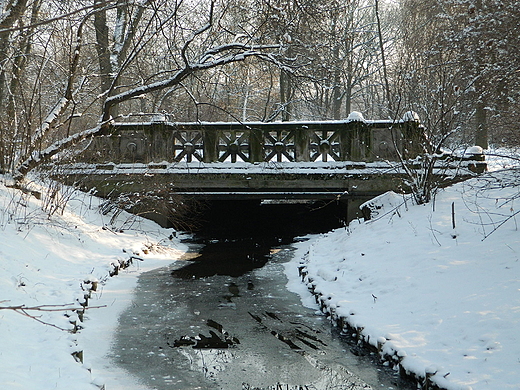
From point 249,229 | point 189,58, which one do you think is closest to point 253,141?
point 189,58

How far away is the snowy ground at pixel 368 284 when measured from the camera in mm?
5059

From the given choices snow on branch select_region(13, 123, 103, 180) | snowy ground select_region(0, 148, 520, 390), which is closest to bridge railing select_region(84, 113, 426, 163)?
snowy ground select_region(0, 148, 520, 390)

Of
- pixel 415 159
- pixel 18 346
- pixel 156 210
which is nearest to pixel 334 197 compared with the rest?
pixel 415 159

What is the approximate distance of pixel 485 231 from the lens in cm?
817

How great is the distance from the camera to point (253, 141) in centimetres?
1375

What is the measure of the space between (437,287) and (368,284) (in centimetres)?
125

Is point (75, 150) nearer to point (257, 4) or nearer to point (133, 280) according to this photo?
point (133, 280)

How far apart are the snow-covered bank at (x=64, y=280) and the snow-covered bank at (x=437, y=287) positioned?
288 cm

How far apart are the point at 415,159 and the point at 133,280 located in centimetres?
701

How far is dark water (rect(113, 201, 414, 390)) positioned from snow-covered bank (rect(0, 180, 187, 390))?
0.32 m

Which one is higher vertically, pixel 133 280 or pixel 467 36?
pixel 467 36

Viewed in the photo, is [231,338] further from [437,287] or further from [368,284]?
[437,287]

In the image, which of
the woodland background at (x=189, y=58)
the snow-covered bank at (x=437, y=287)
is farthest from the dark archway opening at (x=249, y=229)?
the woodland background at (x=189, y=58)

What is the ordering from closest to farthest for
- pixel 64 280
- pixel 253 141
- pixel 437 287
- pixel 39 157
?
pixel 437 287
pixel 64 280
pixel 39 157
pixel 253 141
